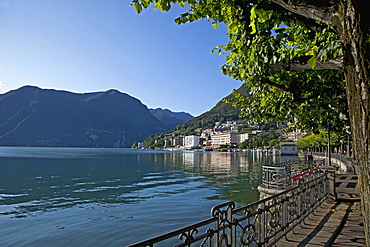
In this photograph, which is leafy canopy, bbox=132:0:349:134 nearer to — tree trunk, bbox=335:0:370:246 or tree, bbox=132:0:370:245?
tree, bbox=132:0:370:245

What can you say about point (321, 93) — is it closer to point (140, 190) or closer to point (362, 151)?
point (362, 151)

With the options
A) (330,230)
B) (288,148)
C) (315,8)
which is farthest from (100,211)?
(288,148)

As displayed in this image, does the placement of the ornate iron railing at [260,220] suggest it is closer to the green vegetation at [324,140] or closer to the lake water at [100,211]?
the lake water at [100,211]

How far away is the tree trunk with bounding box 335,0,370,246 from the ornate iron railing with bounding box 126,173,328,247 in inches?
69.5

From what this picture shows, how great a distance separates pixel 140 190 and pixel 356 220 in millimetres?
18969

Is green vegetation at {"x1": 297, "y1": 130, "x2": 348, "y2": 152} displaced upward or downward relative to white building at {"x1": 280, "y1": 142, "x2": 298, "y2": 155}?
upward

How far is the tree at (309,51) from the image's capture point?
2.63 metres

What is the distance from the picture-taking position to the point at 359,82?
2605 mm

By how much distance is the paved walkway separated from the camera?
5820mm

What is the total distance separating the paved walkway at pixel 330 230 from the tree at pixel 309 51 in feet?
10.8

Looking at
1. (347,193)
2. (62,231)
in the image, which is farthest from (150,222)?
(347,193)

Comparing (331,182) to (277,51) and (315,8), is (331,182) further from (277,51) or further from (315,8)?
(315,8)

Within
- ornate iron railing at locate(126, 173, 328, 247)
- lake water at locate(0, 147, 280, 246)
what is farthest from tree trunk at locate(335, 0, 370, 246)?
lake water at locate(0, 147, 280, 246)

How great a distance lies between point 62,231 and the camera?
491 inches
